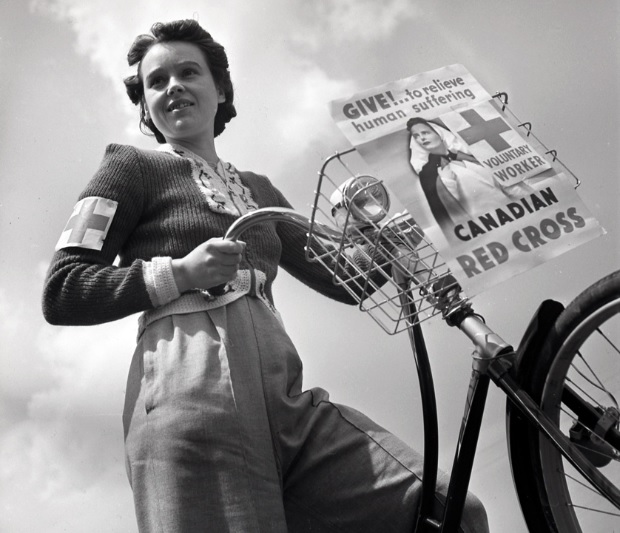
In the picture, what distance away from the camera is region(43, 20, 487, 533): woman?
1.16 m

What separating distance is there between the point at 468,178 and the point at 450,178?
26mm

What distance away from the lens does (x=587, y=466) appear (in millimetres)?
984

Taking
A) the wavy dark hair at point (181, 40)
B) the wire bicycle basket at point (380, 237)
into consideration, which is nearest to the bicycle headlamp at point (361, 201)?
the wire bicycle basket at point (380, 237)

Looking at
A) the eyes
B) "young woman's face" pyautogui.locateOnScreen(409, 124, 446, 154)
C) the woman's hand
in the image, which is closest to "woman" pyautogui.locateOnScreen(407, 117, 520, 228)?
"young woman's face" pyautogui.locateOnScreen(409, 124, 446, 154)

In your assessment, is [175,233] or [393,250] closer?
[393,250]

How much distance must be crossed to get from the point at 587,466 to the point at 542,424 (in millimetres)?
77

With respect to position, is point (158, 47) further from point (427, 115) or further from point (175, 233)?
point (427, 115)

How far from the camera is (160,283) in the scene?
1.21 m

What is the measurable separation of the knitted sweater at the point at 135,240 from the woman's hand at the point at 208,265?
6 centimetres

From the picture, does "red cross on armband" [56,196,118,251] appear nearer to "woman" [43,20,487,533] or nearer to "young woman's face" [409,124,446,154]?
"woman" [43,20,487,533]

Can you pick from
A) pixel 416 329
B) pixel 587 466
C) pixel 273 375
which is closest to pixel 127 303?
pixel 273 375

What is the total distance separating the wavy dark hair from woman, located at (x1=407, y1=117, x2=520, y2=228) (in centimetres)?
77

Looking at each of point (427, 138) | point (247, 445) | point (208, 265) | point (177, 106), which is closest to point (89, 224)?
point (208, 265)

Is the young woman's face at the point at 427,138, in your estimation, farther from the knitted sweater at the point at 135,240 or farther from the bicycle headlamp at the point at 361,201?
the knitted sweater at the point at 135,240
